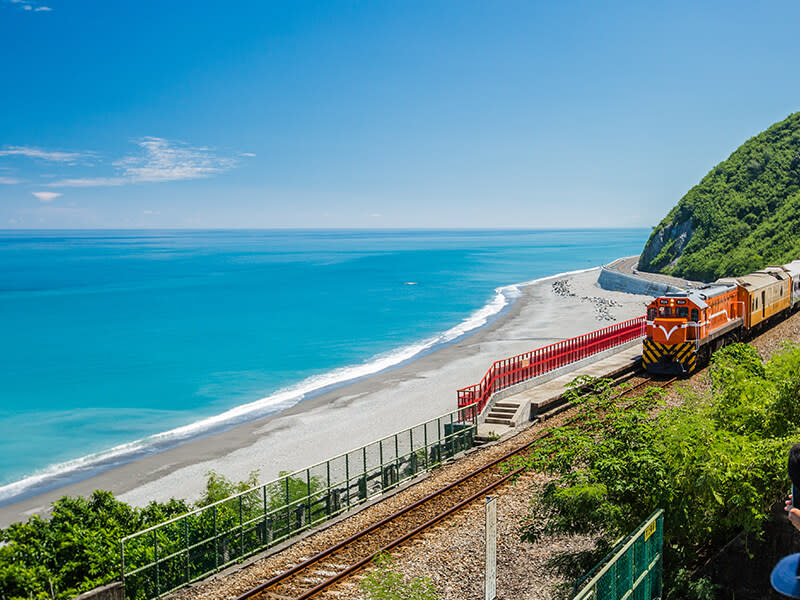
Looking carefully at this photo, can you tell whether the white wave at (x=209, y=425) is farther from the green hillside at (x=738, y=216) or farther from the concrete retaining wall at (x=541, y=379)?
the green hillside at (x=738, y=216)

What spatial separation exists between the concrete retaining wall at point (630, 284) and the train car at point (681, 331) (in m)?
53.1

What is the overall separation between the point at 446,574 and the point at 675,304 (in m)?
20.2

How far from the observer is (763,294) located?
35344 millimetres

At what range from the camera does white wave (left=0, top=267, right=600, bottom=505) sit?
33.5 m

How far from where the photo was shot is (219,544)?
14391mm

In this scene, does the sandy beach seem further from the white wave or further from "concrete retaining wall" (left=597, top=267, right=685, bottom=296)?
"concrete retaining wall" (left=597, top=267, right=685, bottom=296)

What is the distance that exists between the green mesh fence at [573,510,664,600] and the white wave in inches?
1256

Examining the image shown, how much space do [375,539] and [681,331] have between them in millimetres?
19327

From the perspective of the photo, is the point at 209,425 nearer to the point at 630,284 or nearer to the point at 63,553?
the point at 63,553

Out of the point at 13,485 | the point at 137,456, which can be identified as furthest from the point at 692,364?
the point at 13,485

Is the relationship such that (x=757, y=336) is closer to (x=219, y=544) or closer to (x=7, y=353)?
(x=219, y=544)

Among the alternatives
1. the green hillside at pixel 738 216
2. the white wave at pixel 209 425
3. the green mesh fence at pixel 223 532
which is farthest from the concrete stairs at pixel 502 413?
the green hillside at pixel 738 216

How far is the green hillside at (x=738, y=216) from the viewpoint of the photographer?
8231 cm

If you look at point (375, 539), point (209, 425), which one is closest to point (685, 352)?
point (375, 539)
